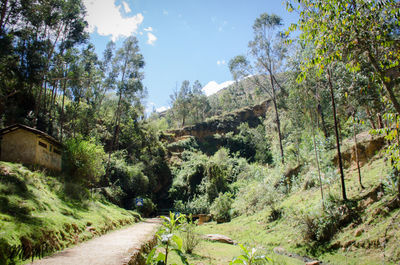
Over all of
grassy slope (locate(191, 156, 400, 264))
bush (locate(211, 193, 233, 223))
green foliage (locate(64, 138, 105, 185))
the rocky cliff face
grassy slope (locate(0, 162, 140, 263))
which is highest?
the rocky cliff face

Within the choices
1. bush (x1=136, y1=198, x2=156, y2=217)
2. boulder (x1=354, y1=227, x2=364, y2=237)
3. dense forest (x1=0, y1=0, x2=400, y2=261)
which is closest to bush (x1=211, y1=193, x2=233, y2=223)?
dense forest (x1=0, y1=0, x2=400, y2=261)

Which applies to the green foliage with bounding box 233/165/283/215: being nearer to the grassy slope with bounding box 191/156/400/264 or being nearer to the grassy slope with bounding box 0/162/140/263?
the grassy slope with bounding box 191/156/400/264

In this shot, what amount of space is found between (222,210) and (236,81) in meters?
14.6

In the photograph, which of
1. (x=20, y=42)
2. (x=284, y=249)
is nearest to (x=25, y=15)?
(x=20, y=42)

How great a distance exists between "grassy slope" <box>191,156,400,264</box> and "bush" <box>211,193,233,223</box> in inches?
134

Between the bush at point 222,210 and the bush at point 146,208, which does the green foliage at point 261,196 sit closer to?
the bush at point 222,210

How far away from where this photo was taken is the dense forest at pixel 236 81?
163 inches

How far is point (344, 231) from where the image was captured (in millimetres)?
9945

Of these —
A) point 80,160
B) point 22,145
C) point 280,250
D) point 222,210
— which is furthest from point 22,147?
point 222,210

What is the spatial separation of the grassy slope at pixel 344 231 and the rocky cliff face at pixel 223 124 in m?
28.2

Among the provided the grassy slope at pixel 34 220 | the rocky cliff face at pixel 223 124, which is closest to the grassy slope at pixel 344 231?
the grassy slope at pixel 34 220

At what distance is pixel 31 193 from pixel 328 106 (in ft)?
84.4

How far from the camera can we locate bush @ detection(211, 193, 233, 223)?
20781 mm

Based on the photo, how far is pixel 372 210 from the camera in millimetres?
9734
